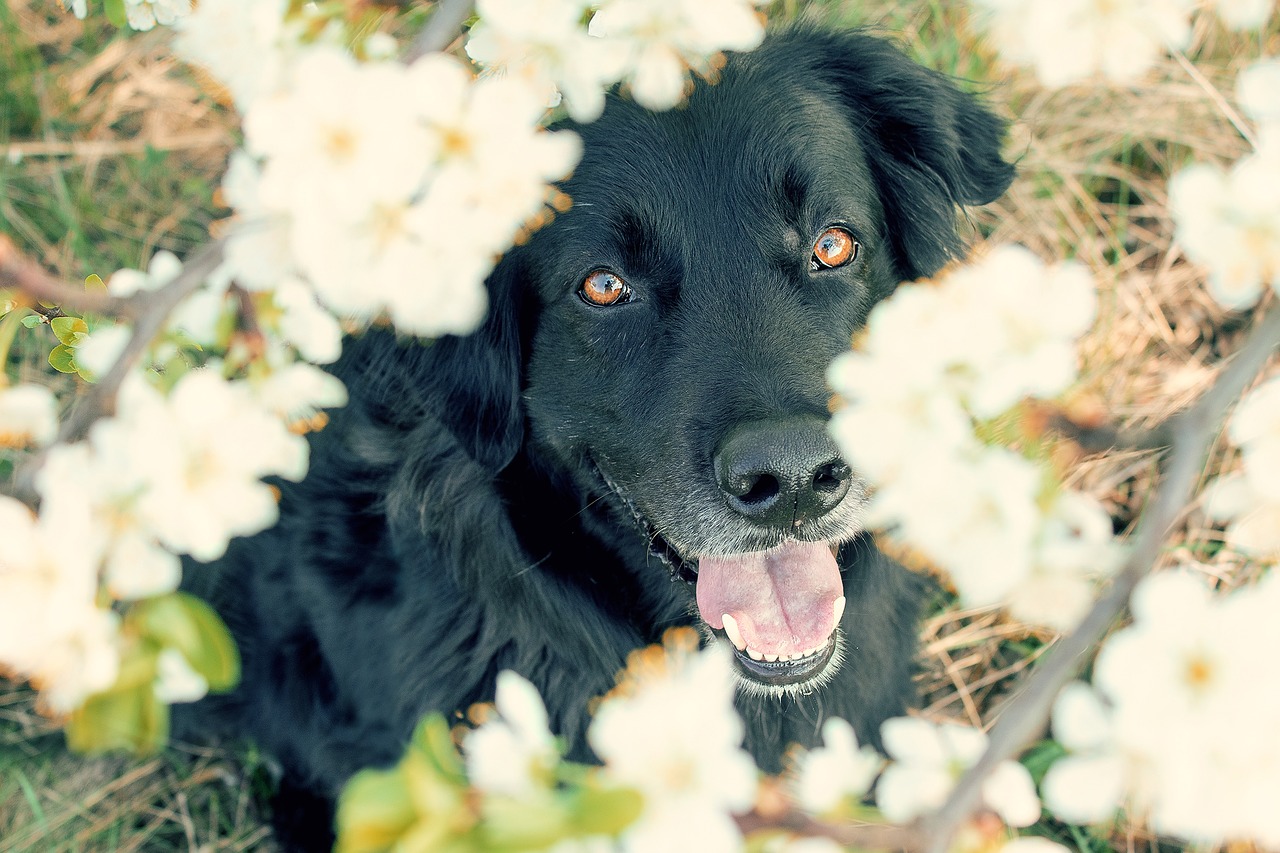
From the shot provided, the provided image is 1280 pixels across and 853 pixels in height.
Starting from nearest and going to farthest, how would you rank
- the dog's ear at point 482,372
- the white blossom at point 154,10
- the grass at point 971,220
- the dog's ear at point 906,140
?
the white blossom at point 154,10 < the dog's ear at point 482,372 < the dog's ear at point 906,140 < the grass at point 971,220

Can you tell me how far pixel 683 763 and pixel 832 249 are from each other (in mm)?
1556

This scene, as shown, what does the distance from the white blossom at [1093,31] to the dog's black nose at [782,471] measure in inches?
37.4

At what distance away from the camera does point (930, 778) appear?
903mm

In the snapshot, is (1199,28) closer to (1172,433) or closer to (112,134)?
(1172,433)

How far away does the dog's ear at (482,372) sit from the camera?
7.25 feet

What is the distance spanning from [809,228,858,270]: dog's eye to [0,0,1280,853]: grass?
824 mm

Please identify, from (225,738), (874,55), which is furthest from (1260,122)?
(225,738)

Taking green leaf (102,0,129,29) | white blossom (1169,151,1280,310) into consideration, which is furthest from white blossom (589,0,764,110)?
green leaf (102,0,129,29)

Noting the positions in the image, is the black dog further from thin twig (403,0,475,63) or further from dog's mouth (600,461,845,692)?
thin twig (403,0,475,63)

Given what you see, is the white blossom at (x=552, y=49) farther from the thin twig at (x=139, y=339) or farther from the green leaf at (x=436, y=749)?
the green leaf at (x=436, y=749)

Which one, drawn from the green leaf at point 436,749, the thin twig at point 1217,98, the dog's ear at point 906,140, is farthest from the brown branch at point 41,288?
the thin twig at point 1217,98

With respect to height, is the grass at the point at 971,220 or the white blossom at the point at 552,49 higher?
the white blossom at the point at 552,49

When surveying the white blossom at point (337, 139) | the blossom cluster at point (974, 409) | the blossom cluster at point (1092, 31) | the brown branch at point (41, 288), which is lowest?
the brown branch at point (41, 288)

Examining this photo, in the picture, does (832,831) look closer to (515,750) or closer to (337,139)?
(515,750)
